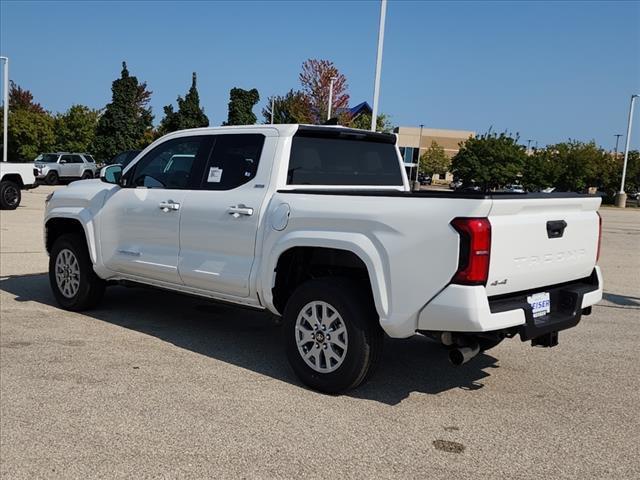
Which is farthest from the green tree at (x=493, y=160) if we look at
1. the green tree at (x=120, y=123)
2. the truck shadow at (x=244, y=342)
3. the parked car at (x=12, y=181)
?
the truck shadow at (x=244, y=342)

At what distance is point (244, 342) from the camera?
19.5 ft

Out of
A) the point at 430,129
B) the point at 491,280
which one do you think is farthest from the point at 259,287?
the point at 430,129

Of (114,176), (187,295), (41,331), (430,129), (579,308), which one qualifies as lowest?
(41,331)

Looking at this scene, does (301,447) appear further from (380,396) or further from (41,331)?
(41,331)

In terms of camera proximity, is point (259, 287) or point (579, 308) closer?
point (579, 308)

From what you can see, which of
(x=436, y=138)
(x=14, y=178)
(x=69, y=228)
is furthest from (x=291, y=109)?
(x=436, y=138)

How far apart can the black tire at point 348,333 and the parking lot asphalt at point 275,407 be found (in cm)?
14

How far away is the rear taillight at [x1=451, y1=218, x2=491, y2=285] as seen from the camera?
12.4 ft

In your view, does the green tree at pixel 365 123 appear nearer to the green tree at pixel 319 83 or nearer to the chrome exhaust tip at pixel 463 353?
the green tree at pixel 319 83

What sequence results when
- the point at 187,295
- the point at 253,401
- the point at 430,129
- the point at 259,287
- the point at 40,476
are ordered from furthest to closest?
the point at 430,129, the point at 187,295, the point at 259,287, the point at 253,401, the point at 40,476

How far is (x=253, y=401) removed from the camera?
4.41 metres

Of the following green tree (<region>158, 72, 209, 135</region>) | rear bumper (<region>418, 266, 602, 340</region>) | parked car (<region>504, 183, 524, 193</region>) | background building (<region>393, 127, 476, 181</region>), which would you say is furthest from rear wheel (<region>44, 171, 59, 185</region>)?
background building (<region>393, 127, 476, 181</region>)

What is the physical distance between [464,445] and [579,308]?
1438mm

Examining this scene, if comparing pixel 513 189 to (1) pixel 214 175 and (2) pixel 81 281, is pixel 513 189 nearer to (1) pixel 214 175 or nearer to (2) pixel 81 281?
(1) pixel 214 175
